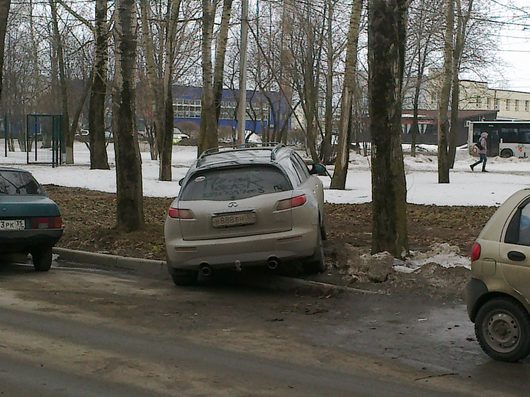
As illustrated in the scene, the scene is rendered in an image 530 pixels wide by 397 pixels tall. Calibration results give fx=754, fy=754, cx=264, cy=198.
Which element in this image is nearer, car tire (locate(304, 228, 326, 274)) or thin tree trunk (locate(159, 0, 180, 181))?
car tire (locate(304, 228, 326, 274))

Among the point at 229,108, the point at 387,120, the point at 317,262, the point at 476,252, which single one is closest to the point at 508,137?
→ the point at 229,108

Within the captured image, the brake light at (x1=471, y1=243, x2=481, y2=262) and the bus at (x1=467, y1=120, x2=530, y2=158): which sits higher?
the bus at (x1=467, y1=120, x2=530, y2=158)

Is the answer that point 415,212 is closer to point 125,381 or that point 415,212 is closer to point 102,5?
point 102,5

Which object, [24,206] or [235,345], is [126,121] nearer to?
[24,206]

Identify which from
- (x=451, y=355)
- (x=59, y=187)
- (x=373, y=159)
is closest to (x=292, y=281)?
(x=373, y=159)

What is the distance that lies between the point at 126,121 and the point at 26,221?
275 cm

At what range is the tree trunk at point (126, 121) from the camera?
11867 millimetres

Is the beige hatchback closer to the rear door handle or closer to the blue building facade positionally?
the rear door handle

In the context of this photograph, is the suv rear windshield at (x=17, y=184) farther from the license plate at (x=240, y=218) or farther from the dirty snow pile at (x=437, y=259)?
the dirty snow pile at (x=437, y=259)

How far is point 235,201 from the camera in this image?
861cm

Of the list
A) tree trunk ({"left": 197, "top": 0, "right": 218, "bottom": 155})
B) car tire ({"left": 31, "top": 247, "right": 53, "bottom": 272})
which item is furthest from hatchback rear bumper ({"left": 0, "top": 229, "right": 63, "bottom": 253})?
tree trunk ({"left": 197, "top": 0, "right": 218, "bottom": 155})

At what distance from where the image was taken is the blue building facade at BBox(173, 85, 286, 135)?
58997 millimetres

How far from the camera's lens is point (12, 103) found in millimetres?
55156

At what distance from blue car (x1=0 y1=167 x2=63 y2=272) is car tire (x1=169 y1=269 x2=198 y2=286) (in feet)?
6.42
